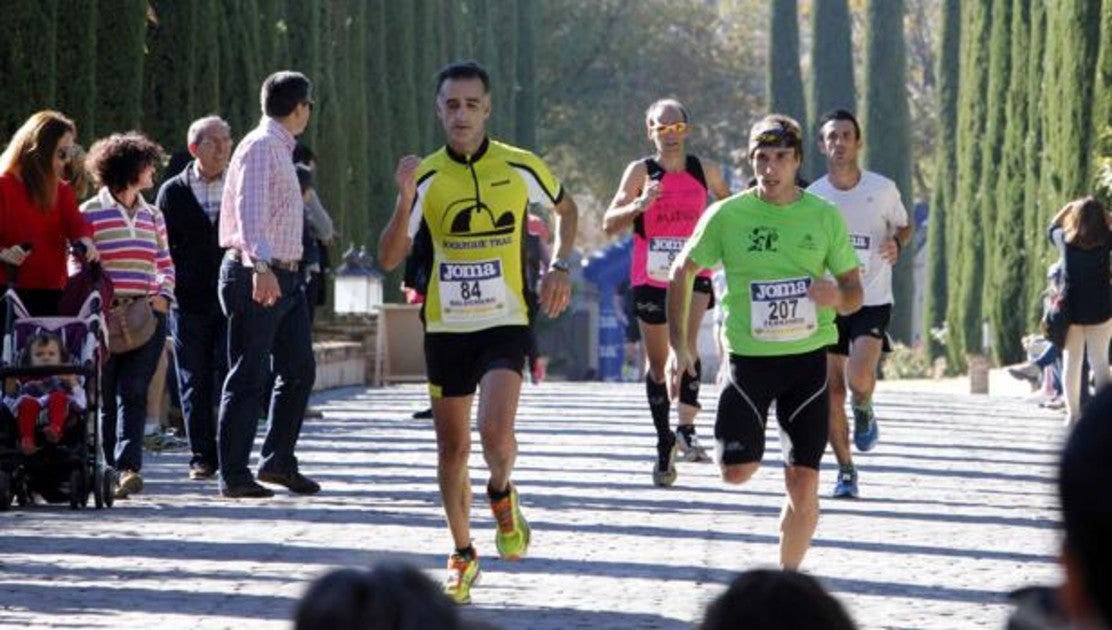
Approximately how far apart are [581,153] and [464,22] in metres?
22.1

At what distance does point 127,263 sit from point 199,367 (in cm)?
93

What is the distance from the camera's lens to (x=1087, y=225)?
21781 mm

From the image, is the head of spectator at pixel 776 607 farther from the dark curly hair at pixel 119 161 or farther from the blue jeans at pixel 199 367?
the blue jeans at pixel 199 367

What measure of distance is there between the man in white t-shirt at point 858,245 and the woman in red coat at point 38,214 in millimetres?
3724

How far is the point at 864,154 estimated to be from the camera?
65.6 m

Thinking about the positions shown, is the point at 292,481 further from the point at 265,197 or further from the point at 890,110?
the point at 890,110

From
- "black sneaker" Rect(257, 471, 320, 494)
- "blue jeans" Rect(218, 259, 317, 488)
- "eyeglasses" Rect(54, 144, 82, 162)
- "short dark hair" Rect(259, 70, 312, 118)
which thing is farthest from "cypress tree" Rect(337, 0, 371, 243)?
"short dark hair" Rect(259, 70, 312, 118)

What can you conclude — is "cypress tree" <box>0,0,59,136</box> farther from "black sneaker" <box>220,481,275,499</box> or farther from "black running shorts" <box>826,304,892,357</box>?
"black running shorts" <box>826,304,892,357</box>

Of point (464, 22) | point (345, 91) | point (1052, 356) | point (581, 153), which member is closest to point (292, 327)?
point (1052, 356)

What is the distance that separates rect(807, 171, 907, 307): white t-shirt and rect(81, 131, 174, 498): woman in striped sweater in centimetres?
345

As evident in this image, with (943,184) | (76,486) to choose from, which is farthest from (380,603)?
(943,184)

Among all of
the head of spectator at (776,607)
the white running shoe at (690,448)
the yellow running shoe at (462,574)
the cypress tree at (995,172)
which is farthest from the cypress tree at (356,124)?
the head of spectator at (776,607)

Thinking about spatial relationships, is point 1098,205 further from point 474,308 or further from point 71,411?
point 474,308

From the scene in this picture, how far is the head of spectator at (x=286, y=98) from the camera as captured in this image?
549 inches
